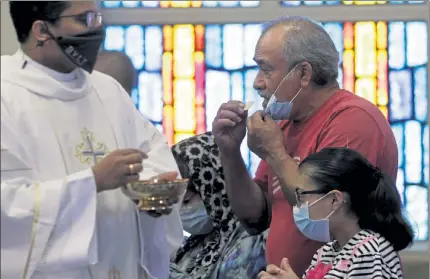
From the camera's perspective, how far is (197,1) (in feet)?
24.2

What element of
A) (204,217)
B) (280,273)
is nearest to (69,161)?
(280,273)

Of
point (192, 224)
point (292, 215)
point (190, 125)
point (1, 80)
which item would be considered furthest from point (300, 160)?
point (190, 125)

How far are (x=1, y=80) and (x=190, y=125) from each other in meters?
3.41

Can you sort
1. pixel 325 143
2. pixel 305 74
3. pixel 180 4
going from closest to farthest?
pixel 325 143, pixel 305 74, pixel 180 4

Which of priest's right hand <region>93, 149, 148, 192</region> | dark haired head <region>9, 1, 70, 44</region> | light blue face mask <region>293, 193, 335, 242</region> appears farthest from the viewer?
light blue face mask <region>293, 193, 335, 242</region>

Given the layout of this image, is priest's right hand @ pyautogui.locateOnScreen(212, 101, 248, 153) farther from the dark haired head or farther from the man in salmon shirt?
the dark haired head

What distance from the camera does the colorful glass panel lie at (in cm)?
733

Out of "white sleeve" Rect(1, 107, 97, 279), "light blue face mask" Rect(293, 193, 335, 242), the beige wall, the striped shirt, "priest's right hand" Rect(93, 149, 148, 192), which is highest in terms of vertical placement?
the beige wall

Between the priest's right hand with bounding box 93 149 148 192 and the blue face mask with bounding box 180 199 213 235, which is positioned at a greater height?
the priest's right hand with bounding box 93 149 148 192

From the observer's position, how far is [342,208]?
4305mm

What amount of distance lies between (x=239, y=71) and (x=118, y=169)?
3628mm

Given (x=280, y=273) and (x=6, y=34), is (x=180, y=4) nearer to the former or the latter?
(x=6, y=34)

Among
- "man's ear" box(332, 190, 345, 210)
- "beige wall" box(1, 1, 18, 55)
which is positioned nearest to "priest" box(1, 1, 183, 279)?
"beige wall" box(1, 1, 18, 55)

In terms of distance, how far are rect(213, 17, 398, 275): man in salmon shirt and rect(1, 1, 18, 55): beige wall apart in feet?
2.95
